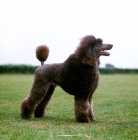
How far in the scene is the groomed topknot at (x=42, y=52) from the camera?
8492 millimetres

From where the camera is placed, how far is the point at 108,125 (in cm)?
707

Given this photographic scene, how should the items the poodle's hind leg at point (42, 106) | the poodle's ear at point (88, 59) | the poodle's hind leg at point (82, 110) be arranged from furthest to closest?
the poodle's hind leg at point (42, 106)
the poodle's hind leg at point (82, 110)
the poodle's ear at point (88, 59)

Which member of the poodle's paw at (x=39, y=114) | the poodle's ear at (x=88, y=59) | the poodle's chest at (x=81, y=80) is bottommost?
the poodle's paw at (x=39, y=114)

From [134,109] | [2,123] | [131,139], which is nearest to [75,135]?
[131,139]

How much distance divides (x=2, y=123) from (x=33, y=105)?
1151 mm

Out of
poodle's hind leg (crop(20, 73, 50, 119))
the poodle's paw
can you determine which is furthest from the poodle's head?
the poodle's paw

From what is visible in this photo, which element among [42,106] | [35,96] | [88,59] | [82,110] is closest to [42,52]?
[35,96]

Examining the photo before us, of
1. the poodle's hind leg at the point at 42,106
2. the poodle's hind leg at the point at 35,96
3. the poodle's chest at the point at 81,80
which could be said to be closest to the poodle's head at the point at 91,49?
the poodle's chest at the point at 81,80

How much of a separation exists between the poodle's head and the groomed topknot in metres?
1.24

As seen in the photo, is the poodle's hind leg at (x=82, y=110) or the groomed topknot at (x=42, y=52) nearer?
the poodle's hind leg at (x=82, y=110)

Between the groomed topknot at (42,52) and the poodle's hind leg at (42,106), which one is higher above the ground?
the groomed topknot at (42,52)

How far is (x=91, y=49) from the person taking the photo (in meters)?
7.52

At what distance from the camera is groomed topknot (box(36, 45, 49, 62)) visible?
8.49 metres

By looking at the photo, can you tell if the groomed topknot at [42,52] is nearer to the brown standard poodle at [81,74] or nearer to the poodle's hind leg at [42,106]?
the brown standard poodle at [81,74]
